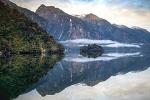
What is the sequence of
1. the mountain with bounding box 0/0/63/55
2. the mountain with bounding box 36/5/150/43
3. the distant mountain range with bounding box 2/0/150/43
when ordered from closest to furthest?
the mountain with bounding box 0/0/63/55
the distant mountain range with bounding box 2/0/150/43
the mountain with bounding box 36/5/150/43

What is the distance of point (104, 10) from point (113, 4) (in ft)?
5.62

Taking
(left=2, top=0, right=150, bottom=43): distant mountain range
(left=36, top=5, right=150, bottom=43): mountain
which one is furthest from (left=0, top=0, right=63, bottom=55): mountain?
(left=2, top=0, right=150, bottom=43): distant mountain range

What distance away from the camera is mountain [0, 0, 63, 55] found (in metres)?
63.3

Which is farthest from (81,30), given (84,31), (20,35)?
(20,35)

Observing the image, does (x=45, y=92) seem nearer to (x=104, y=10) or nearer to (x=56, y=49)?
(x=104, y=10)

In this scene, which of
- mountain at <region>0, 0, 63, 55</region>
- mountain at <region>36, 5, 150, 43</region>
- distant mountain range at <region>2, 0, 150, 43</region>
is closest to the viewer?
mountain at <region>0, 0, 63, 55</region>

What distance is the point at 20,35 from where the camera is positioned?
228 ft

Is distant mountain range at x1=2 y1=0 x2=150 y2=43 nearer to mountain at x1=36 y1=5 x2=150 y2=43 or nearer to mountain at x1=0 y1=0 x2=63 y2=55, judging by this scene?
mountain at x1=36 y1=5 x2=150 y2=43

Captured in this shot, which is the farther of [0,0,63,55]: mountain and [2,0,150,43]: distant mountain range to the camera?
[2,0,150,43]: distant mountain range

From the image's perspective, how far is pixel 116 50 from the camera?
99.1 meters

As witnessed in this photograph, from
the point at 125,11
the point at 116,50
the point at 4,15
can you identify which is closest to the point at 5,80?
the point at 125,11

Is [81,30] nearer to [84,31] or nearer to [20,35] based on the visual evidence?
[84,31]

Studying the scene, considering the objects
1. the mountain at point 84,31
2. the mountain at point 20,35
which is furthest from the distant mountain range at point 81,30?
the mountain at point 20,35

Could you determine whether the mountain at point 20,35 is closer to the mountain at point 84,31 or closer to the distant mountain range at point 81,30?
the mountain at point 84,31
